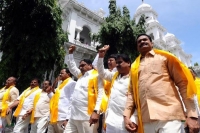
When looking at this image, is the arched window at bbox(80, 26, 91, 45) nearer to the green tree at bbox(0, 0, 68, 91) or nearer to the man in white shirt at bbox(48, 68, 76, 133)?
the green tree at bbox(0, 0, 68, 91)

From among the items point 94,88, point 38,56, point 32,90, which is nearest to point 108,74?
point 94,88

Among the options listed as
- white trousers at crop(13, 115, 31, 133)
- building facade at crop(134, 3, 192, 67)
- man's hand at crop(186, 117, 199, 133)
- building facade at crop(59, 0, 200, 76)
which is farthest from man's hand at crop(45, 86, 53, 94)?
building facade at crop(134, 3, 192, 67)

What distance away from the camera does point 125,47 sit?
1358 centimetres

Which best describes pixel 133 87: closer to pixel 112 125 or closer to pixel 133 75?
pixel 133 75

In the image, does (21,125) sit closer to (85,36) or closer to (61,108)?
(61,108)

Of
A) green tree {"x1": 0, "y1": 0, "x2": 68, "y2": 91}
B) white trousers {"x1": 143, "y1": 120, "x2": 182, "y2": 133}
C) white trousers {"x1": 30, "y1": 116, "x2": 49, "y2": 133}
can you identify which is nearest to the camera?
white trousers {"x1": 143, "y1": 120, "x2": 182, "y2": 133}

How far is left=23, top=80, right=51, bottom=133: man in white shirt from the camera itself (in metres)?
4.79

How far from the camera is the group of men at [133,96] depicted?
6.41ft

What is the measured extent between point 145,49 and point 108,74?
106cm

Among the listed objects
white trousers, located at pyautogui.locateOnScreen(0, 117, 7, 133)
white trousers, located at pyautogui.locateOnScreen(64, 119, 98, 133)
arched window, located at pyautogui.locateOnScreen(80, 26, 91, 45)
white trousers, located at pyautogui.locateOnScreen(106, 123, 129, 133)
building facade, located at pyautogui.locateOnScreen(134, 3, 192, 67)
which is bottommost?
white trousers, located at pyautogui.locateOnScreen(0, 117, 7, 133)

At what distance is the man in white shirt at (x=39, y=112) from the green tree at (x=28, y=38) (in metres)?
5.37

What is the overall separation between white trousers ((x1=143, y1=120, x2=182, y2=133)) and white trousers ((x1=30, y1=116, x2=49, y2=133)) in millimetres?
3372

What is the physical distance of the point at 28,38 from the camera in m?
10.8

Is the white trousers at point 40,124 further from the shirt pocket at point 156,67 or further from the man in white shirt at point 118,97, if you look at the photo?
the shirt pocket at point 156,67
